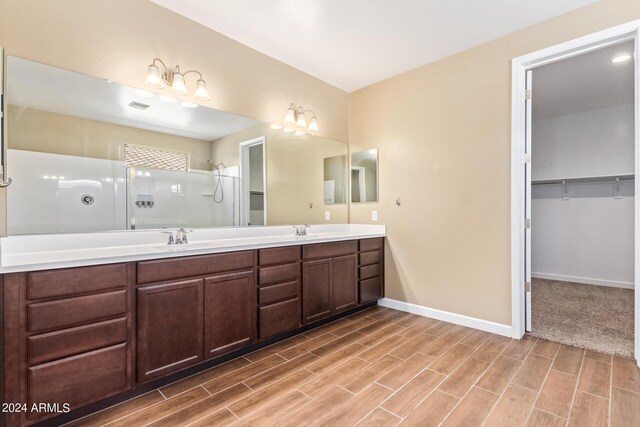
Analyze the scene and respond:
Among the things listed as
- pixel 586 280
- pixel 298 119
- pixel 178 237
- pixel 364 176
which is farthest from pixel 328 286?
pixel 586 280

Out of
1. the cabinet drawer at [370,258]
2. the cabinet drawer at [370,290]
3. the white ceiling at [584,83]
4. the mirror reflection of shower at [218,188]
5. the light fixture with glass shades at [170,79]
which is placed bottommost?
the cabinet drawer at [370,290]

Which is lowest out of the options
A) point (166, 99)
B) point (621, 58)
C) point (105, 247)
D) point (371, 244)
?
point (371, 244)

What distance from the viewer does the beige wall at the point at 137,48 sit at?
5.91 feet

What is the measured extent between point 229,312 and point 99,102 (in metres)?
1.67

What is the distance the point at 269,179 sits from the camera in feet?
9.98

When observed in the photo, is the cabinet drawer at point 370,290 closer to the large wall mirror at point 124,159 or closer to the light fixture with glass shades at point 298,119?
the large wall mirror at point 124,159

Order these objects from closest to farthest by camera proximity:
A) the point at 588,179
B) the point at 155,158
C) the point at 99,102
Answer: the point at 99,102
the point at 155,158
the point at 588,179

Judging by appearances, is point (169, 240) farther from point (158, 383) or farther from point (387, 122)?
point (387, 122)

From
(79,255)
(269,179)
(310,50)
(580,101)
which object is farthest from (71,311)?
(580,101)

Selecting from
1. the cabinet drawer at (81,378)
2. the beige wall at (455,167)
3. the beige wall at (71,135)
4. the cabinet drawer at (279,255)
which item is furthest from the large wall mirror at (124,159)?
the beige wall at (455,167)

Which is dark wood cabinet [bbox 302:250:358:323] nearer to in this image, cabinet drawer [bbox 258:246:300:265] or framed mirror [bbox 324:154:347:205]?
cabinet drawer [bbox 258:246:300:265]

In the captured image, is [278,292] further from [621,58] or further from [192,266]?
[621,58]

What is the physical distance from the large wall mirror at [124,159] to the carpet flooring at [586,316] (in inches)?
108

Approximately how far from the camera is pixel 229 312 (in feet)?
6.95
